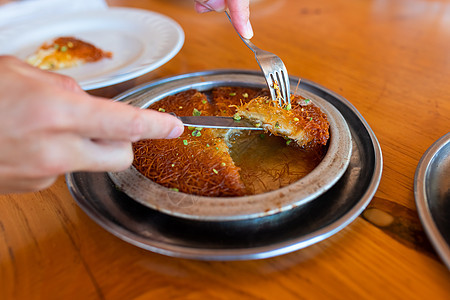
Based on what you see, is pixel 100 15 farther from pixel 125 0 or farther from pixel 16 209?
pixel 16 209

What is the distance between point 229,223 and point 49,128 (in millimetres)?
516

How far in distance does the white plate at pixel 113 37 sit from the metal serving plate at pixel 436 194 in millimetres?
1276

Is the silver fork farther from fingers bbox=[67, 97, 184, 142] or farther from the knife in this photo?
fingers bbox=[67, 97, 184, 142]

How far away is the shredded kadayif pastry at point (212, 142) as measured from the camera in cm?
100

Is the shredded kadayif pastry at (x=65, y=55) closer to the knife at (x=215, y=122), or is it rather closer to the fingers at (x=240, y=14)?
the fingers at (x=240, y=14)

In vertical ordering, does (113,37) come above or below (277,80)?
below

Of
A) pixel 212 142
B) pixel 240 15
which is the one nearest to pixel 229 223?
pixel 212 142

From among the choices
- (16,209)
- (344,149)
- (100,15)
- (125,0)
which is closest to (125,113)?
(16,209)

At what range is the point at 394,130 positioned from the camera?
4.30 feet

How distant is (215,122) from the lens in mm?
1168

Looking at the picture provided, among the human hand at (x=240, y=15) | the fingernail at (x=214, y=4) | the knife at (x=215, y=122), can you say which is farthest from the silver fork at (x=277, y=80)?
the fingernail at (x=214, y=4)

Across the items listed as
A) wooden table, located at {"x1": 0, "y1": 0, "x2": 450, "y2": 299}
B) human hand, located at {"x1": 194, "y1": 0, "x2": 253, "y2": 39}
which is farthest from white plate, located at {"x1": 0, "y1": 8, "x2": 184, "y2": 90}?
human hand, located at {"x1": 194, "y1": 0, "x2": 253, "y2": 39}

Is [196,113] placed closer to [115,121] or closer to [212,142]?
[212,142]

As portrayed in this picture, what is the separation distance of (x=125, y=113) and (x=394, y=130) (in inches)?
44.0
